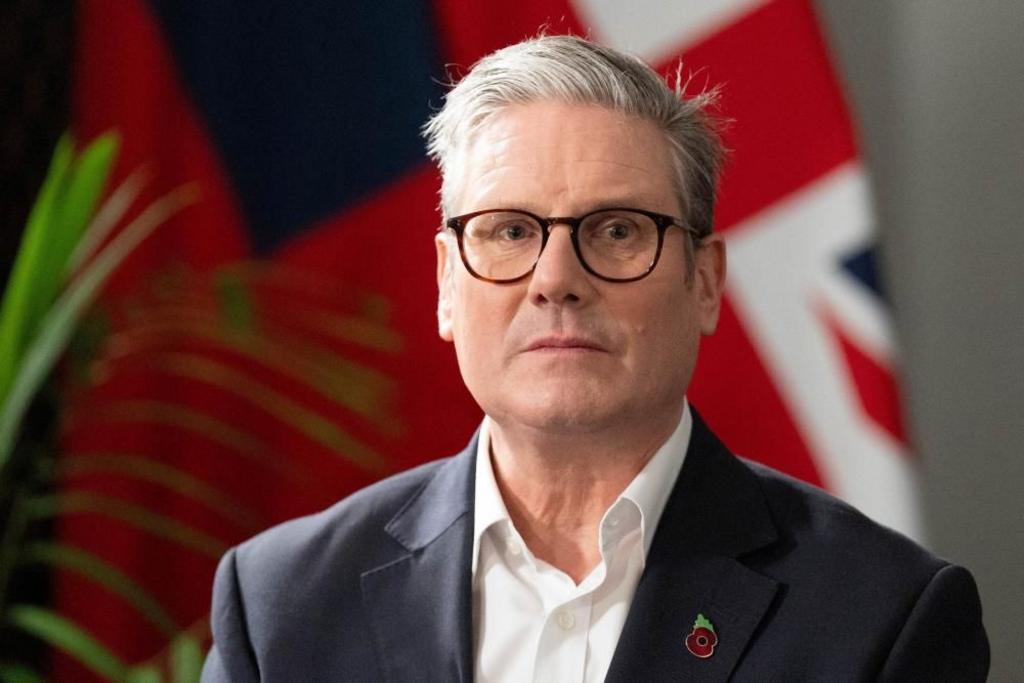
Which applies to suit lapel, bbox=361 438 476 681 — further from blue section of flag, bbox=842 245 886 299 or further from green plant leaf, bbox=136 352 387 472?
blue section of flag, bbox=842 245 886 299

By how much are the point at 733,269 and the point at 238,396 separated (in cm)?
92

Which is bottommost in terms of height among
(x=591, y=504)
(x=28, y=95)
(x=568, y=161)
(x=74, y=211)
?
(x=591, y=504)

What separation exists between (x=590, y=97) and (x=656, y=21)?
3.01ft

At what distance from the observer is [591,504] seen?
4.97 ft

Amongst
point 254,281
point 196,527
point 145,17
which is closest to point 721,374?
point 254,281

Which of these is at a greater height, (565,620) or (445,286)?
(445,286)

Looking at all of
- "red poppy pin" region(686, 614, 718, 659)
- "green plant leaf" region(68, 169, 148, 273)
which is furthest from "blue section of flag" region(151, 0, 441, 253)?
"red poppy pin" region(686, 614, 718, 659)

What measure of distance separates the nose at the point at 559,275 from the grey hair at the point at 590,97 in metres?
0.16

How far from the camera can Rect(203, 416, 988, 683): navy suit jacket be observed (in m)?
1.40

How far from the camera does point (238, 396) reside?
2500mm

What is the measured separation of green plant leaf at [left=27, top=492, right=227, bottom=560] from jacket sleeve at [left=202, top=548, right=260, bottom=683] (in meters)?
0.56

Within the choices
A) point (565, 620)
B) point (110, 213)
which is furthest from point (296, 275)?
point (565, 620)

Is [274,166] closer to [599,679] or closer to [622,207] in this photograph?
[622,207]

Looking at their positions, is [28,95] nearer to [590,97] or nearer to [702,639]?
[590,97]
